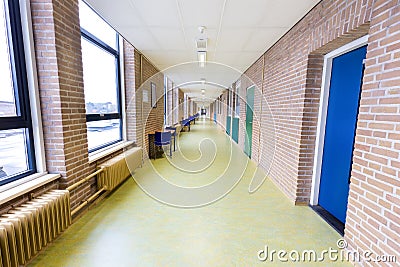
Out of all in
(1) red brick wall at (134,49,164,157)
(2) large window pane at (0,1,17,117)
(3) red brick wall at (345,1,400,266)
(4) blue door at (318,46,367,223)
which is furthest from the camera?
(1) red brick wall at (134,49,164,157)

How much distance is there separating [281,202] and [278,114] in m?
1.62

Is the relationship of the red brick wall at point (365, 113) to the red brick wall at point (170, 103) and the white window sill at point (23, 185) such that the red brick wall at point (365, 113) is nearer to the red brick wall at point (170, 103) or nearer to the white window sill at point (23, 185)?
the white window sill at point (23, 185)

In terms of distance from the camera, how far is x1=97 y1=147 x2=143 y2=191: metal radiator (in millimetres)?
2959

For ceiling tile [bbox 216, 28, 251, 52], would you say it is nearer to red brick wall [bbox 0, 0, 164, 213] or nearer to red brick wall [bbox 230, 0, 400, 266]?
red brick wall [bbox 230, 0, 400, 266]

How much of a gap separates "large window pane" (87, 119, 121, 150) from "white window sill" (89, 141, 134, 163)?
0.13 m

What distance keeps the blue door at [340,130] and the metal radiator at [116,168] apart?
3151 mm

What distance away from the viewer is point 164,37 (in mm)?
3584

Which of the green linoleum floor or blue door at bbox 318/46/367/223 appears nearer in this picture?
the green linoleum floor

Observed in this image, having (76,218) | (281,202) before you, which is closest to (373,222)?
(281,202)

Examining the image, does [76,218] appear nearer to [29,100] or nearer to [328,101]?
Answer: [29,100]

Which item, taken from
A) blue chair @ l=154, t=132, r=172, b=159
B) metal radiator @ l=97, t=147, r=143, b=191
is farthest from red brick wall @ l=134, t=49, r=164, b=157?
metal radiator @ l=97, t=147, r=143, b=191

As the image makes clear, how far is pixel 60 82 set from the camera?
6.96ft

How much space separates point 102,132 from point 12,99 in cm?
171

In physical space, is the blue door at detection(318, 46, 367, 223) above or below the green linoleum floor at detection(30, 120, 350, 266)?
above
